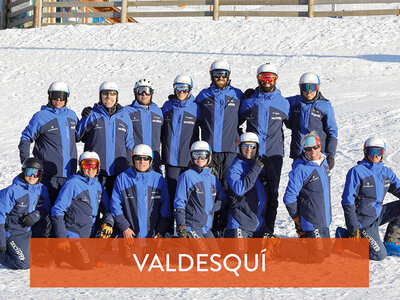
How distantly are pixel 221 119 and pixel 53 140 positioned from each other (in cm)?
193

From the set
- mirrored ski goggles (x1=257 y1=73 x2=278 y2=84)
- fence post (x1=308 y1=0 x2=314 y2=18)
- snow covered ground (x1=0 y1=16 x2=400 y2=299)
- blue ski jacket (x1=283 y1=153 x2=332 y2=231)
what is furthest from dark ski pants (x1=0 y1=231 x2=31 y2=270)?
fence post (x1=308 y1=0 x2=314 y2=18)

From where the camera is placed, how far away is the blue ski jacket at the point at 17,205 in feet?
21.8

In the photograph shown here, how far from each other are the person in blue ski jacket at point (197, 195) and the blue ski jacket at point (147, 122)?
33.8 inches

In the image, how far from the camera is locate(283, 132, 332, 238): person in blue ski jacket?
6.66m

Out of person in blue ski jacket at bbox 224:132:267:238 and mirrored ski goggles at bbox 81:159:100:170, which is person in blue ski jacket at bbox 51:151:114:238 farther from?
person in blue ski jacket at bbox 224:132:267:238

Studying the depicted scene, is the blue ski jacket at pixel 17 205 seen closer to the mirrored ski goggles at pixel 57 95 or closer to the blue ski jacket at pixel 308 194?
the mirrored ski goggles at pixel 57 95

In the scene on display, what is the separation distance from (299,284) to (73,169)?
304cm

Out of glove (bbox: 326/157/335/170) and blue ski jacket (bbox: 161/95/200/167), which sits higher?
blue ski jacket (bbox: 161/95/200/167)

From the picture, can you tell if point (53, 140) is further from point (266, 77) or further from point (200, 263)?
point (266, 77)

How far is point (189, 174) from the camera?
674 centimetres

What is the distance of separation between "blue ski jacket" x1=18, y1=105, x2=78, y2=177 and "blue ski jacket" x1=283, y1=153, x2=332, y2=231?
8.39 feet

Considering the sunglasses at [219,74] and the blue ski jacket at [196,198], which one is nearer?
the blue ski jacket at [196,198]

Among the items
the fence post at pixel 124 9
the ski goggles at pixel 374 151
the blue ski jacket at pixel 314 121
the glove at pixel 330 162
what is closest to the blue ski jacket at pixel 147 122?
the blue ski jacket at pixel 314 121

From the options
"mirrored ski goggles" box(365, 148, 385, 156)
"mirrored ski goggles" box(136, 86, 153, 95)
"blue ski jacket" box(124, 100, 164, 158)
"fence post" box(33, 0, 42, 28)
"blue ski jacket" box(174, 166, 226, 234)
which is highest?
"fence post" box(33, 0, 42, 28)
